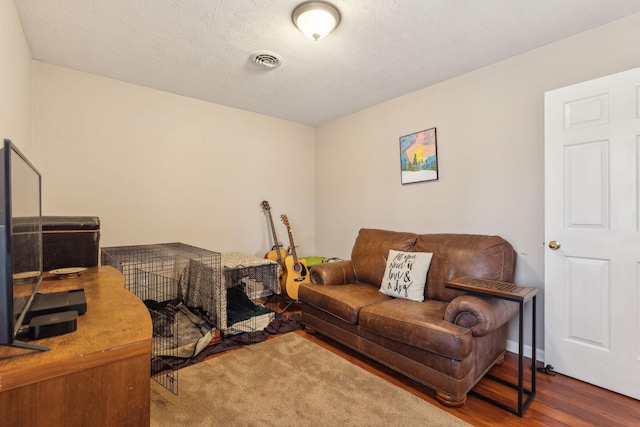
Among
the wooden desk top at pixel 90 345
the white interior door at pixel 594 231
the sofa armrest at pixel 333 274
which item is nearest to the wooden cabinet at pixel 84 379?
the wooden desk top at pixel 90 345

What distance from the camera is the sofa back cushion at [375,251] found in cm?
282

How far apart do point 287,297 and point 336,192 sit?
1523mm

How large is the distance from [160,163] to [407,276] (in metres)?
2.70

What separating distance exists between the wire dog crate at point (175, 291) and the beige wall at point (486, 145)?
6.23 feet

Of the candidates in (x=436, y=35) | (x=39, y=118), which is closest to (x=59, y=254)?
(x=39, y=118)

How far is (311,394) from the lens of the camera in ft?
6.02

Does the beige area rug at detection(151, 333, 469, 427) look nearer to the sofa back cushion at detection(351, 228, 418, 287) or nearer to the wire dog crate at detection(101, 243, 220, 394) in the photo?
the wire dog crate at detection(101, 243, 220, 394)

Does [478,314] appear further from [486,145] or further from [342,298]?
[486,145]

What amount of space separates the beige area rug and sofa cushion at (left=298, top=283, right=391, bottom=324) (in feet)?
1.16

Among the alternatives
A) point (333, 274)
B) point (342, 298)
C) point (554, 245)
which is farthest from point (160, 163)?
point (554, 245)

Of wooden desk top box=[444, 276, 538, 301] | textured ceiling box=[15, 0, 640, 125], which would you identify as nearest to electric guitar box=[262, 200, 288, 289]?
textured ceiling box=[15, 0, 640, 125]

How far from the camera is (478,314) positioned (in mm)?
1741

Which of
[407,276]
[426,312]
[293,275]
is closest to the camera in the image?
[426,312]

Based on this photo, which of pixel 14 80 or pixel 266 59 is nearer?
pixel 14 80
